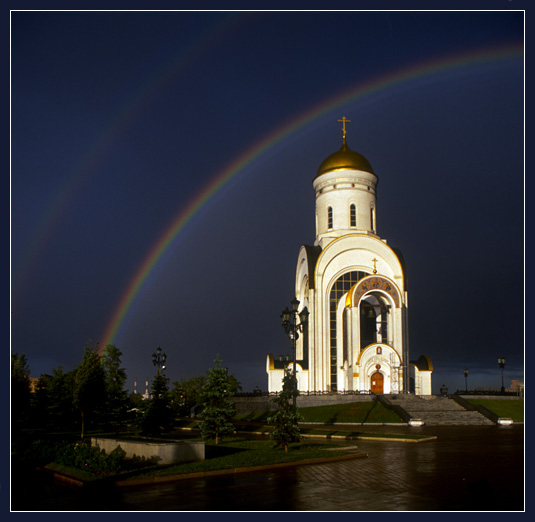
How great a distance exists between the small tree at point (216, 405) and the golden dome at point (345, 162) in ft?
111

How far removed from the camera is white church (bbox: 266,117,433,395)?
48000 millimetres

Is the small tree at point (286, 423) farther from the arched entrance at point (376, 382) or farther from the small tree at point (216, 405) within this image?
the arched entrance at point (376, 382)

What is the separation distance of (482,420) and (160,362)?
2048 centimetres

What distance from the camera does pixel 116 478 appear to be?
14.4 meters

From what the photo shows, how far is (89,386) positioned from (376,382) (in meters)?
25.3

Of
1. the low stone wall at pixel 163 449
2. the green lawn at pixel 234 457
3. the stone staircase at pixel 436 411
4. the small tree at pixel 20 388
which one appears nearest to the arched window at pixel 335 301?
the stone staircase at pixel 436 411

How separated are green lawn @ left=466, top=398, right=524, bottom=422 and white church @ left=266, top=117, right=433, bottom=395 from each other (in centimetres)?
648

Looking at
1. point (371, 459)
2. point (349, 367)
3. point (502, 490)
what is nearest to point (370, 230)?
point (349, 367)

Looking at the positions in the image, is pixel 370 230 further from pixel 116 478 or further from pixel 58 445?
pixel 116 478

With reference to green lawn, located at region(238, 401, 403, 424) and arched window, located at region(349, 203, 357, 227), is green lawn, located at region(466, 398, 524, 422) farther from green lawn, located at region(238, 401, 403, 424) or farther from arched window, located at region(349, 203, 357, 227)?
arched window, located at region(349, 203, 357, 227)

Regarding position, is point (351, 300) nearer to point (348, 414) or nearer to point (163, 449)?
point (348, 414)

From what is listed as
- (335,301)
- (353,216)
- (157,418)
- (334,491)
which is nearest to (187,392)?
(335,301)

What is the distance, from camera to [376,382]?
48.3 m

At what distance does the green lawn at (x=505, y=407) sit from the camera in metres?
38.7
